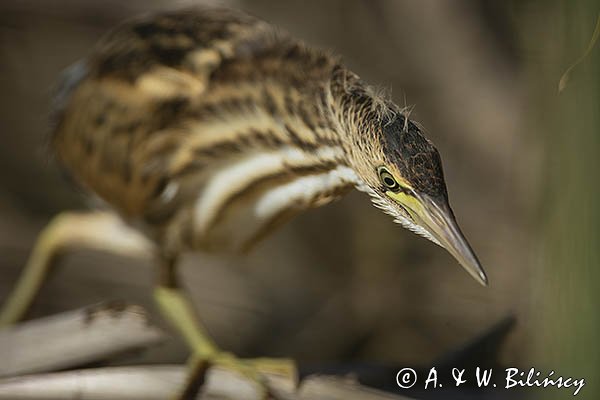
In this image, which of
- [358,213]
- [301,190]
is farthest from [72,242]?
[358,213]

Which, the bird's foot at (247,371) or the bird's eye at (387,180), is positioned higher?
the bird's eye at (387,180)

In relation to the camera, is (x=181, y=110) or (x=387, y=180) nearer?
(x=387, y=180)

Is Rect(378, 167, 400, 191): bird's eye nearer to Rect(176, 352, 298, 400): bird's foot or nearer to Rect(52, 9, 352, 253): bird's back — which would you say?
Rect(52, 9, 352, 253): bird's back

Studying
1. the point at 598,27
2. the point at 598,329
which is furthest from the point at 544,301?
the point at 598,27

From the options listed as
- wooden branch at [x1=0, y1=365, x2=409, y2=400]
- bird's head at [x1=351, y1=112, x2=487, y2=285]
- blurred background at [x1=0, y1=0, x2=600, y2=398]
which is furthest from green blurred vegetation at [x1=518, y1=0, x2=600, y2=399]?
blurred background at [x1=0, y1=0, x2=600, y2=398]

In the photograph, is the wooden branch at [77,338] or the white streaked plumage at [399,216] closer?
the white streaked plumage at [399,216]

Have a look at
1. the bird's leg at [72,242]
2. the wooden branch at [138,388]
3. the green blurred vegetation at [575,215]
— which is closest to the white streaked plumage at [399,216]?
the green blurred vegetation at [575,215]

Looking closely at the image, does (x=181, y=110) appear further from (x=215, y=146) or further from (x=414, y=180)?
(x=414, y=180)

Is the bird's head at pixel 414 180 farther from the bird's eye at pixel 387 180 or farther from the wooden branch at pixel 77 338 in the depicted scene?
the wooden branch at pixel 77 338
